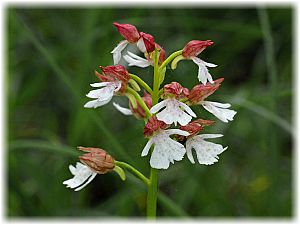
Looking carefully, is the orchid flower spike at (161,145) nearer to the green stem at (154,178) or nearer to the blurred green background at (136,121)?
the green stem at (154,178)

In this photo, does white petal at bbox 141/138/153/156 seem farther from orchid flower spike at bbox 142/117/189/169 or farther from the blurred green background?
the blurred green background

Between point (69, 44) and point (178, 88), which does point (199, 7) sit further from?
point (178, 88)

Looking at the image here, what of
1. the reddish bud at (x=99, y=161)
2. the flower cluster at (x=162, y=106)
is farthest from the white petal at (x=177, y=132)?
the reddish bud at (x=99, y=161)

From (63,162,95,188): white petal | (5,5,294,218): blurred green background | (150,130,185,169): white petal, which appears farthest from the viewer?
(5,5,294,218): blurred green background

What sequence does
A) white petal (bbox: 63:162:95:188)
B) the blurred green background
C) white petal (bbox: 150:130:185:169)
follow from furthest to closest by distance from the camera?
the blurred green background, white petal (bbox: 63:162:95:188), white petal (bbox: 150:130:185:169)

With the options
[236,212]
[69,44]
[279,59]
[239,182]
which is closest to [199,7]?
[279,59]

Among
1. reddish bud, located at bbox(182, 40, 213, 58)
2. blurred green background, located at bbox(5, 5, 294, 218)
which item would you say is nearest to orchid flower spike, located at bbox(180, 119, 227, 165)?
reddish bud, located at bbox(182, 40, 213, 58)
